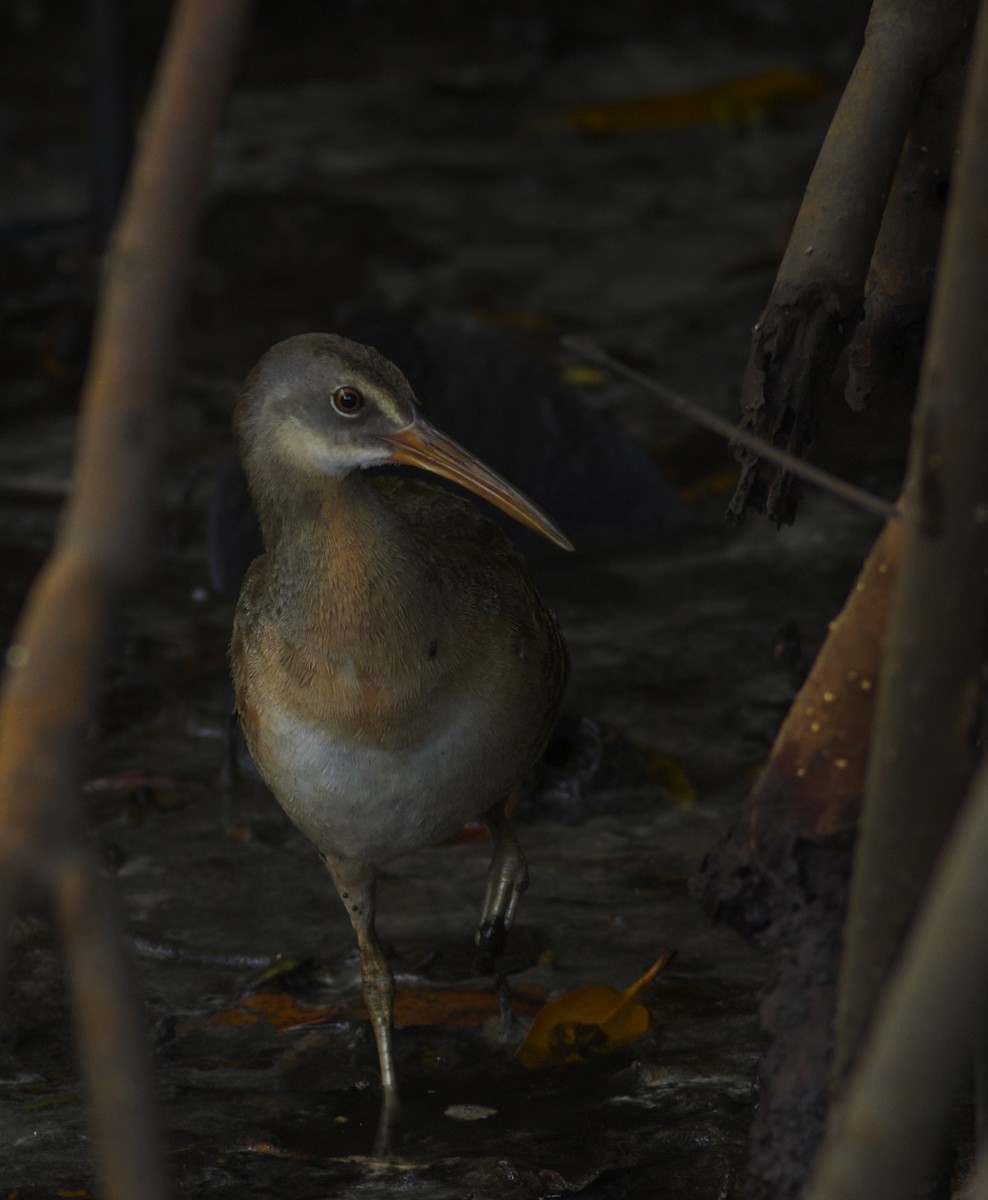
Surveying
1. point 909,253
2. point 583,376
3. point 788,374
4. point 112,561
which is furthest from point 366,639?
point 583,376

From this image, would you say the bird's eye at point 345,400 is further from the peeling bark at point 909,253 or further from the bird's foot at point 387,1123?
the bird's foot at point 387,1123

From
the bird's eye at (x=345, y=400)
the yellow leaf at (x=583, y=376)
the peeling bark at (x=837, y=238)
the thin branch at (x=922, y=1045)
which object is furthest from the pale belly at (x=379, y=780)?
the yellow leaf at (x=583, y=376)

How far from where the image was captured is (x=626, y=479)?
20.0 feet

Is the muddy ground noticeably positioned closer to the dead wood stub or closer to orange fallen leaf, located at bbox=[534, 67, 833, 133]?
orange fallen leaf, located at bbox=[534, 67, 833, 133]

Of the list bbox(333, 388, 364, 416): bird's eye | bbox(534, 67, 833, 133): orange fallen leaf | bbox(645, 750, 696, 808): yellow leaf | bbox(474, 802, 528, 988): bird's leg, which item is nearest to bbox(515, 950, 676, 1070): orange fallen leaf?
bbox(474, 802, 528, 988): bird's leg

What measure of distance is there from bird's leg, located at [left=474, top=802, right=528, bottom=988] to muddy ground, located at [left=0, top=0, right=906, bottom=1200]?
10 cm

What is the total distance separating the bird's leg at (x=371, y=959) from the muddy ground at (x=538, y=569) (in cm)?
7

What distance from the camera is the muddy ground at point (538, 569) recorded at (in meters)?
3.57

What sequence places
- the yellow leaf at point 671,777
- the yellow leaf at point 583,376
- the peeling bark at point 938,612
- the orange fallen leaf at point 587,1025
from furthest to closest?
1. the yellow leaf at point 583,376
2. the yellow leaf at point 671,777
3. the orange fallen leaf at point 587,1025
4. the peeling bark at point 938,612

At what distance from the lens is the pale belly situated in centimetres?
355

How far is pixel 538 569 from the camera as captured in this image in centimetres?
599

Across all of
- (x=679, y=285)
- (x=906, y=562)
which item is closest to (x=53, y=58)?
(x=679, y=285)

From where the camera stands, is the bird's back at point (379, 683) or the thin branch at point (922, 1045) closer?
the thin branch at point (922, 1045)

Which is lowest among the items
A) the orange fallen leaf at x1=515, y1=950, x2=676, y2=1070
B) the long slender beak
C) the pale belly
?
the orange fallen leaf at x1=515, y1=950, x2=676, y2=1070
